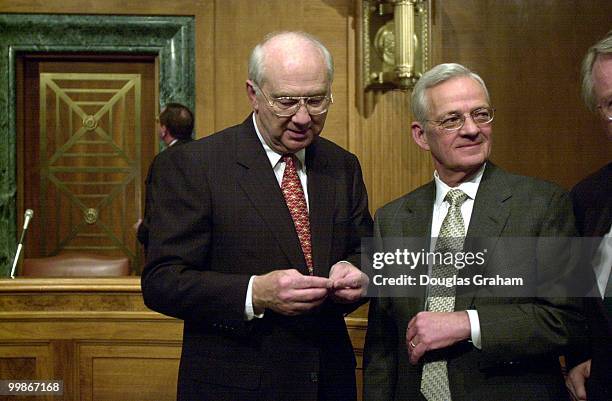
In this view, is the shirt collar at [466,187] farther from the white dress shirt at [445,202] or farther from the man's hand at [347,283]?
the man's hand at [347,283]

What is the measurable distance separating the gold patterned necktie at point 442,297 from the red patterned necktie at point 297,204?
0.31 metres

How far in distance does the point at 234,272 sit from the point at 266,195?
203 mm

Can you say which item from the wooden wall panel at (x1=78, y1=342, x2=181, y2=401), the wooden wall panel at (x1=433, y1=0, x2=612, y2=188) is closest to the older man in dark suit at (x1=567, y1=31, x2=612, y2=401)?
the wooden wall panel at (x1=78, y1=342, x2=181, y2=401)

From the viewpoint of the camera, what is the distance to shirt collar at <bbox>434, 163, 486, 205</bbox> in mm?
2021

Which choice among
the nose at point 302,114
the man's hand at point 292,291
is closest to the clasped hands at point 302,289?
the man's hand at point 292,291

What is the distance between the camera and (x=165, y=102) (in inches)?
216

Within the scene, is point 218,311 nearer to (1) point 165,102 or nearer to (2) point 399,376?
(2) point 399,376

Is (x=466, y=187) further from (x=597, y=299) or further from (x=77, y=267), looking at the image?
(x=77, y=267)

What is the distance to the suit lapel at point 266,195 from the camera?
6.66ft

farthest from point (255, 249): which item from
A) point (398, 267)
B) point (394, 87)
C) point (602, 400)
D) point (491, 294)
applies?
point (394, 87)

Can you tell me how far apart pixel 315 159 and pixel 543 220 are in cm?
61

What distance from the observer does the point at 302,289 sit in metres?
1.85

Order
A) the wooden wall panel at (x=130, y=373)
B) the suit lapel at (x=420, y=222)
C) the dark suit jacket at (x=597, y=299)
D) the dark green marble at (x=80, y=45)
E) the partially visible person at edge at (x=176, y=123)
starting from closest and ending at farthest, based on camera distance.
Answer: the dark suit jacket at (x=597, y=299)
the suit lapel at (x=420, y=222)
the wooden wall panel at (x=130, y=373)
the partially visible person at edge at (x=176, y=123)
the dark green marble at (x=80, y=45)

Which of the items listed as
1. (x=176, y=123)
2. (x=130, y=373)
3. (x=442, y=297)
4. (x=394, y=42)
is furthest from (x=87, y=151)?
(x=442, y=297)
